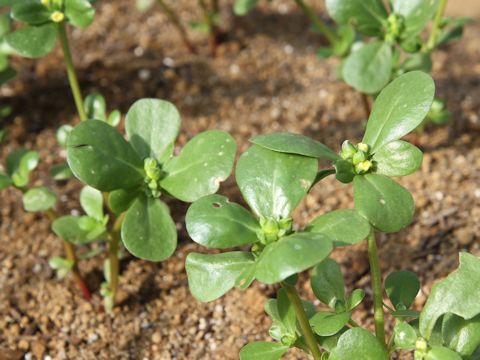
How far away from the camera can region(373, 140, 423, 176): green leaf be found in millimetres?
1368

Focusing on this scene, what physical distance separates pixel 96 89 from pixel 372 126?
144cm

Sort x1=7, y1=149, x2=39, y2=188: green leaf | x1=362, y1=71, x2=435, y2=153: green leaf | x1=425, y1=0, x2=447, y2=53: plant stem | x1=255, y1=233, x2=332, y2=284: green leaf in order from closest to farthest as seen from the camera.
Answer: x1=255, y1=233, x2=332, y2=284: green leaf
x1=362, y1=71, x2=435, y2=153: green leaf
x1=7, y1=149, x2=39, y2=188: green leaf
x1=425, y1=0, x2=447, y2=53: plant stem

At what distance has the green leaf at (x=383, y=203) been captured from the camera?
130 centimetres

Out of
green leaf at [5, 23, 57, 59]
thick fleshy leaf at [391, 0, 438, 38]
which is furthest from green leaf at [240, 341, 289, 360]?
thick fleshy leaf at [391, 0, 438, 38]

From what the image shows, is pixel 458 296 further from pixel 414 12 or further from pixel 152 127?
pixel 414 12

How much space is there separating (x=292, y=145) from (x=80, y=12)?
73 centimetres

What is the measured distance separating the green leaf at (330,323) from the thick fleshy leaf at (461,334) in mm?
179

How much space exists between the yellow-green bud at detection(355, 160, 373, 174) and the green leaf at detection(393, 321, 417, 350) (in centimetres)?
29

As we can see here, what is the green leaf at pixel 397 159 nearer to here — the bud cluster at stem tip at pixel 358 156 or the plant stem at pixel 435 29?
the bud cluster at stem tip at pixel 358 156

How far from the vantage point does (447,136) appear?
2467 mm

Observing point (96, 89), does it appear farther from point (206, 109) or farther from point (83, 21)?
point (83, 21)

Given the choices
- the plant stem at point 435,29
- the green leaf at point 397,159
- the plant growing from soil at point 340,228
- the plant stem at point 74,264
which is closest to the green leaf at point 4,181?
the plant stem at point 74,264

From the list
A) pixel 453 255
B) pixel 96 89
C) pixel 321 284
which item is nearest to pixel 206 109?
pixel 96 89

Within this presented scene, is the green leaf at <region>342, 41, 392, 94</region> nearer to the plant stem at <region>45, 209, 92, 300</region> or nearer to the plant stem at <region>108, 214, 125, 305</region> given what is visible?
the plant stem at <region>108, 214, 125, 305</region>
